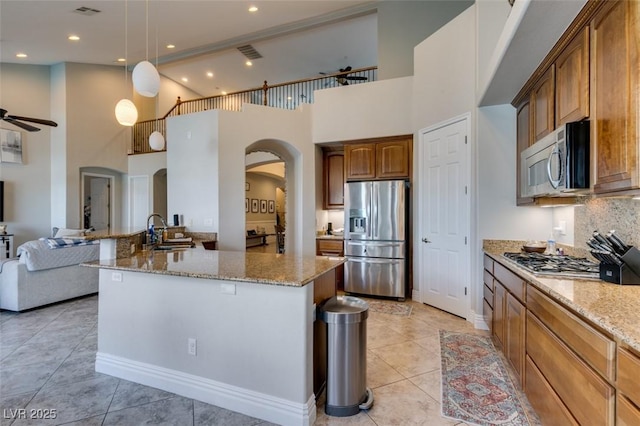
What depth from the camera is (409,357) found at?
294 cm

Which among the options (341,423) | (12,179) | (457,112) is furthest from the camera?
(12,179)

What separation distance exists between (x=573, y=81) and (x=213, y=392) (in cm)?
319

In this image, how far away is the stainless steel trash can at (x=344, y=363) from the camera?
6.88ft

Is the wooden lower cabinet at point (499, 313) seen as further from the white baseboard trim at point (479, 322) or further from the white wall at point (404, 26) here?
the white wall at point (404, 26)

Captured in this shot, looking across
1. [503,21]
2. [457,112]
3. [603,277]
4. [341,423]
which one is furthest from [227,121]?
[603,277]

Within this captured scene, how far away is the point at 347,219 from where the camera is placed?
5121mm

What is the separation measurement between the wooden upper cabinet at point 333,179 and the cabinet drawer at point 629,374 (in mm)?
4875

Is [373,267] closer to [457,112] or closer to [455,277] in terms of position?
[455,277]

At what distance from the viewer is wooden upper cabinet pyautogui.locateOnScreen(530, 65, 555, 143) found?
2.41 meters

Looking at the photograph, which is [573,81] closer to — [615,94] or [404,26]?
[615,94]

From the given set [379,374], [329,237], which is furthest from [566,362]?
[329,237]

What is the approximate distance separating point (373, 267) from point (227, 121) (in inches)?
128

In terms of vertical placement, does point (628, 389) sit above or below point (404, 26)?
below

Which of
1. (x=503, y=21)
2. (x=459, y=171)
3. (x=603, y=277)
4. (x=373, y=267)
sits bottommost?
(x=373, y=267)
